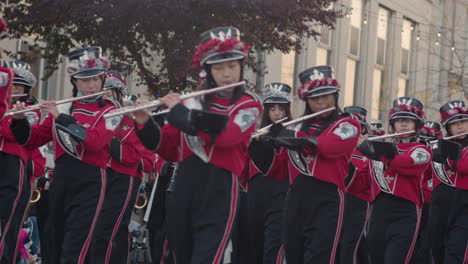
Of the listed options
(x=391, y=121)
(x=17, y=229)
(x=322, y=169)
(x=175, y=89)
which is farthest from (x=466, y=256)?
(x=175, y=89)

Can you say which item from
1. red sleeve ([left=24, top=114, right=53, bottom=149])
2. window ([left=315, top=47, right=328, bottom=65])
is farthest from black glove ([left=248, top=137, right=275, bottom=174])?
window ([left=315, top=47, right=328, bottom=65])

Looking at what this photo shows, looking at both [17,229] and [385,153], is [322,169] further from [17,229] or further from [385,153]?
[17,229]

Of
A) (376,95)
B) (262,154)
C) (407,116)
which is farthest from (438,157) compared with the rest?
(376,95)

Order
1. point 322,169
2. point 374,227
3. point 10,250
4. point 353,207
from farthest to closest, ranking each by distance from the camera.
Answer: point 353,207, point 374,227, point 10,250, point 322,169

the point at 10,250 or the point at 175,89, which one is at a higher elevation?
the point at 175,89

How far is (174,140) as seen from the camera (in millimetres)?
9086

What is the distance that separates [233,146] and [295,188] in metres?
1.88

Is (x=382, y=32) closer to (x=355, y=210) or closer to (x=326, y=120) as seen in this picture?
(x=355, y=210)

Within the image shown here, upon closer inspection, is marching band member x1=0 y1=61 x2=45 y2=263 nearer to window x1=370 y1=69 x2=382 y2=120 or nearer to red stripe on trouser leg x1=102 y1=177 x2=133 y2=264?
red stripe on trouser leg x1=102 y1=177 x2=133 y2=264

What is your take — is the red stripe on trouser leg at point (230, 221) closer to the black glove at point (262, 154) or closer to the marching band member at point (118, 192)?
the black glove at point (262, 154)

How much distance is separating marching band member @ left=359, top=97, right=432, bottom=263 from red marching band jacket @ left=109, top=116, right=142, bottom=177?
96.6 inches

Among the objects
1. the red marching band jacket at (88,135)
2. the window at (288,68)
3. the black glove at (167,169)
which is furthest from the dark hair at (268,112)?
the window at (288,68)

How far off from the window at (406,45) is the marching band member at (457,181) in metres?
29.2

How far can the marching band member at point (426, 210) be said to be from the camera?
1438cm
